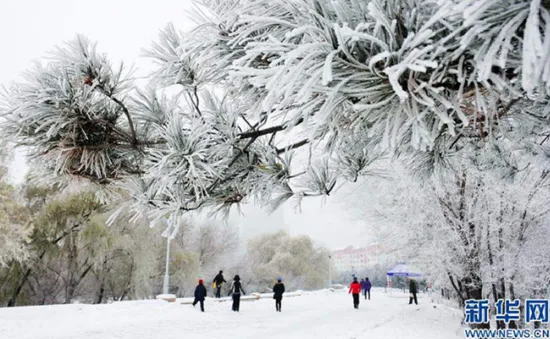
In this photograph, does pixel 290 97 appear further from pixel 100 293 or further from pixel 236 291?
pixel 100 293

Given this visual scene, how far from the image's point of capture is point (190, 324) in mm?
9742

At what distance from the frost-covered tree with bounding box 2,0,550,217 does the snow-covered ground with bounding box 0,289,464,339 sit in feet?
23.4

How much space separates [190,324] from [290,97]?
387 inches

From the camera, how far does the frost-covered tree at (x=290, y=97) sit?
2.75ft

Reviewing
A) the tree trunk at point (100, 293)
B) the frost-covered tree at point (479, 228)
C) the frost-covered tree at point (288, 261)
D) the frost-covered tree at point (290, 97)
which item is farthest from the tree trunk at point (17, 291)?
the frost-covered tree at point (288, 261)

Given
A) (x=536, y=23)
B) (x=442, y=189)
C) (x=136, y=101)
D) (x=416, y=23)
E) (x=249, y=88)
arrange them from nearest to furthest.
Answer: (x=536, y=23), (x=416, y=23), (x=249, y=88), (x=136, y=101), (x=442, y=189)

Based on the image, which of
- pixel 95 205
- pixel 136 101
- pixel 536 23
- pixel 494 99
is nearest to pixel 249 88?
pixel 136 101

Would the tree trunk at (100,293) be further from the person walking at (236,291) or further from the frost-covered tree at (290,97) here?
the frost-covered tree at (290,97)

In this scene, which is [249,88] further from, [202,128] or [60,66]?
[60,66]

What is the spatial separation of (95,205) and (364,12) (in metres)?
19.9

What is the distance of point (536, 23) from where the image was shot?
2.33 feet

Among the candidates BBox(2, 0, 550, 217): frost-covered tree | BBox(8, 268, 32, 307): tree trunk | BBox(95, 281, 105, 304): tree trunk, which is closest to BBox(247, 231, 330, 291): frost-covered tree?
BBox(95, 281, 105, 304): tree trunk

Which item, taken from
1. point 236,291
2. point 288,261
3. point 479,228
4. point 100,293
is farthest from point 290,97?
point 288,261

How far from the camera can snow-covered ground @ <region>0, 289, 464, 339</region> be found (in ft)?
27.4
